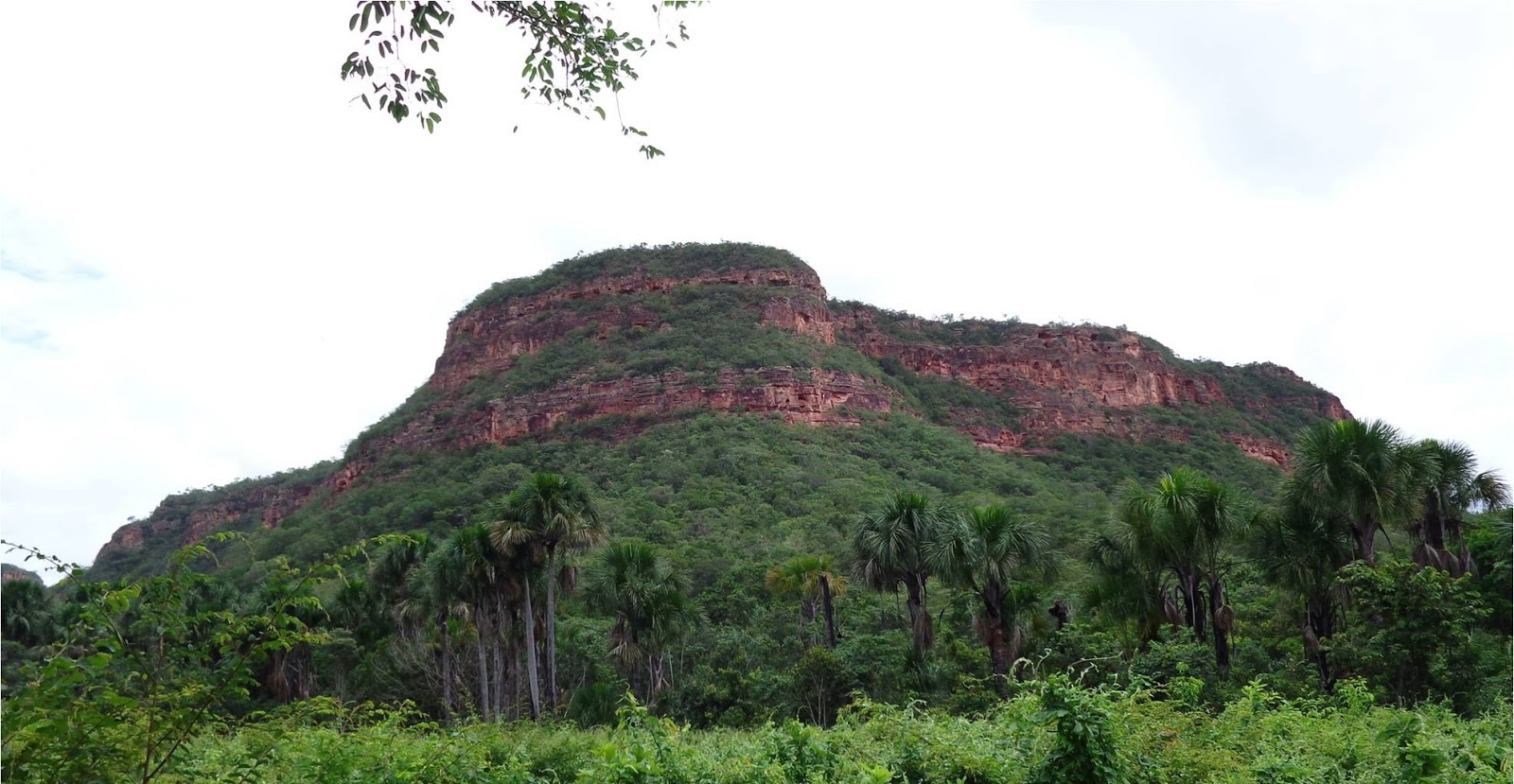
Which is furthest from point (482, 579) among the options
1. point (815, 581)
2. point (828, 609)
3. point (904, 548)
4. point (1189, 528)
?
point (1189, 528)

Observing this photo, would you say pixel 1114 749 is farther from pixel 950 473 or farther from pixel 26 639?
pixel 950 473

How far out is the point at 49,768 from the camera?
458cm

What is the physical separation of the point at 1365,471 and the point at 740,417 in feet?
188

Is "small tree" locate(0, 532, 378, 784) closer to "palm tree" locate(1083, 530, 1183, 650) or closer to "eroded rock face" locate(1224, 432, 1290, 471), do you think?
"palm tree" locate(1083, 530, 1183, 650)

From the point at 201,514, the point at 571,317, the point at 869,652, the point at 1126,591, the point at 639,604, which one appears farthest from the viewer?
the point at 201,514

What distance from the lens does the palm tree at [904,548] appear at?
25344 mm

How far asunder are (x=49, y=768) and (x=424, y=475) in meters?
74.3

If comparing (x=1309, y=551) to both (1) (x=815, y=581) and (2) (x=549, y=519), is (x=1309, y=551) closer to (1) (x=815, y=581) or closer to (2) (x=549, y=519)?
(1) (x=815, y=581)

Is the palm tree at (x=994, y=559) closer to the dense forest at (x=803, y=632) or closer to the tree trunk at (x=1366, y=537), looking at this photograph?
the dense forest at (x=803, y=632)

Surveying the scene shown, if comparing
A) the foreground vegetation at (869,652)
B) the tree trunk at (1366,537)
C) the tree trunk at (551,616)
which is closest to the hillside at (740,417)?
the foreground vegetation at (869,652)

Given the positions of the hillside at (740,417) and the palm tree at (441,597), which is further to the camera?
the hillside at (740,417)

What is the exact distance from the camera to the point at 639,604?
92.9 ft

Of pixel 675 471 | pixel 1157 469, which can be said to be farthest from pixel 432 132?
pixel 1157 469

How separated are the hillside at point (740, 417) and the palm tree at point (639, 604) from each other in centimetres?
1341
